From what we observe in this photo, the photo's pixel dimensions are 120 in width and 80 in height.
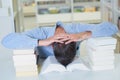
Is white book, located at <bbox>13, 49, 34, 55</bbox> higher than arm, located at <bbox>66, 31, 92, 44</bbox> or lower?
lower

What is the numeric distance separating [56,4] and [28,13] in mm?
2296

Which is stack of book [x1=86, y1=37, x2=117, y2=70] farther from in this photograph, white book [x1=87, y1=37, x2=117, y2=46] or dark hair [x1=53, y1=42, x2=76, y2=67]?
dark hair [x1=53, y1=42, x2=76, y2=67]

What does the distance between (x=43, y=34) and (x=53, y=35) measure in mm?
74

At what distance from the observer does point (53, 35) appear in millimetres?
1363

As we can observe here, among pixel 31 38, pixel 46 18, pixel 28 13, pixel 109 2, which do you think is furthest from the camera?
pixel 28 13

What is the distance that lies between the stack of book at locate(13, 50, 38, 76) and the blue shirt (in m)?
0.04

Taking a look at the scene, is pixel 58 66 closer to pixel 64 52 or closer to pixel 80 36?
pixel 64 52

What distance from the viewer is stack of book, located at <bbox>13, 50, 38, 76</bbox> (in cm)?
130

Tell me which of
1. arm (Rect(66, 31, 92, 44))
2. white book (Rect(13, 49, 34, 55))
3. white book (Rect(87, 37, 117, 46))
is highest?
arm (Rect(66, 31, 92, 44))

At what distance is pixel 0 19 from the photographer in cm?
284

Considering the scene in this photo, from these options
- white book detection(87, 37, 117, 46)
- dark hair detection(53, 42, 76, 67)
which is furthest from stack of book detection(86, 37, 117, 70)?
dark hair detection(53, 42, 76, 67)

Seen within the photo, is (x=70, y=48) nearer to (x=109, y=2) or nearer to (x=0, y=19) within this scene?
(x=0, y=19)

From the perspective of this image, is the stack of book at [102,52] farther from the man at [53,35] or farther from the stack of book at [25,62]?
the stack of book at [25,62]

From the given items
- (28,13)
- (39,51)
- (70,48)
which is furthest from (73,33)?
(28,13)
